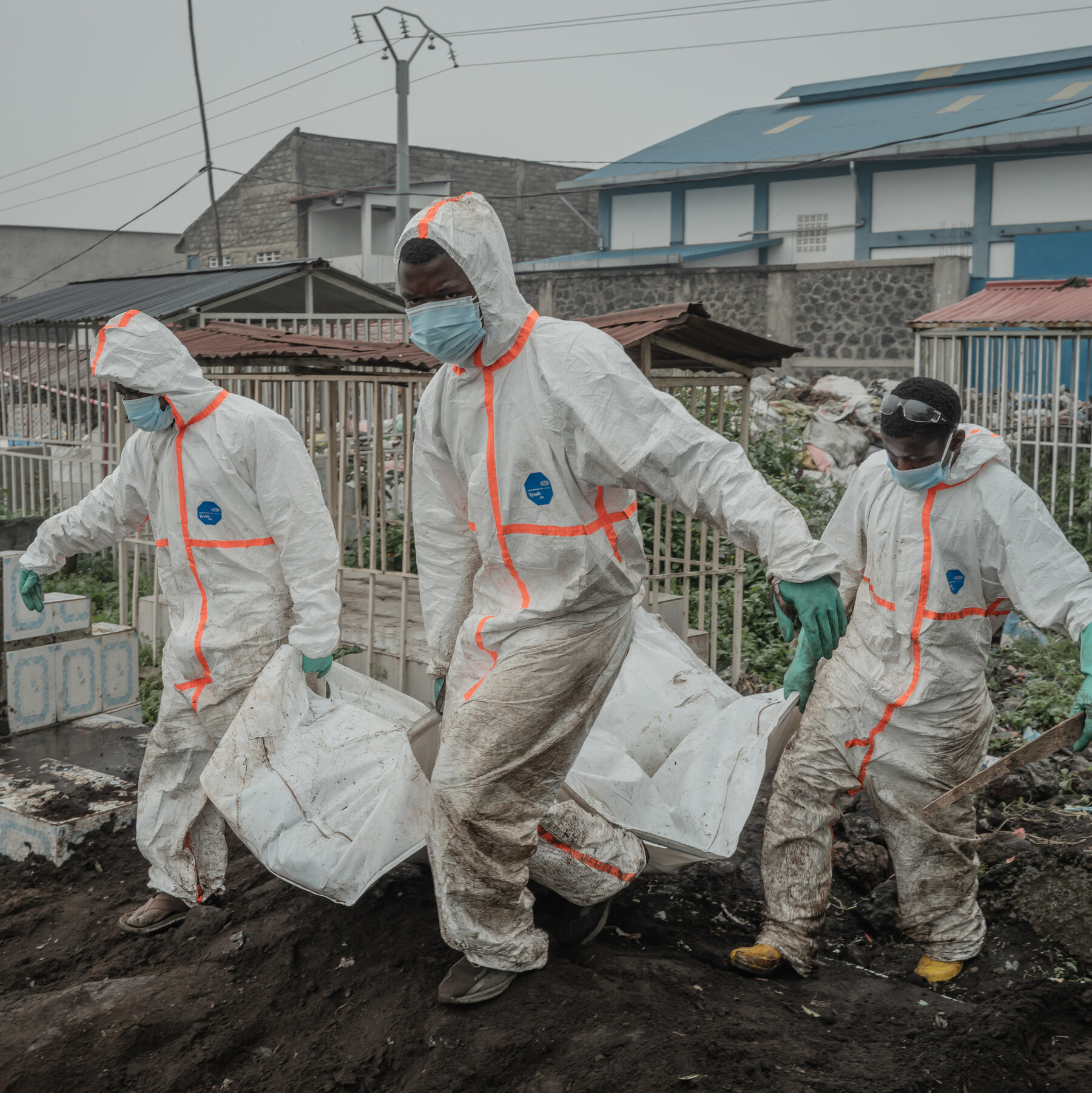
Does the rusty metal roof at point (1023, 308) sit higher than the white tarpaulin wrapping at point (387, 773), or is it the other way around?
the rusty metal roof at point (1023, 308)

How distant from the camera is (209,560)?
135 inches

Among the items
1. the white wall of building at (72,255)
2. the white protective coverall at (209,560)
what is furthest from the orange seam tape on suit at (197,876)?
the white wall of building at (72,255)

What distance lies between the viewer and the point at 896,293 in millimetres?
15914

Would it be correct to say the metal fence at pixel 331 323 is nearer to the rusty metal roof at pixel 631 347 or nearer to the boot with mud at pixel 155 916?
the rusty metal roof at pixel 631 347

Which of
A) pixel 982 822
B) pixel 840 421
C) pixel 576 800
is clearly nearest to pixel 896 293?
pixel 840 421

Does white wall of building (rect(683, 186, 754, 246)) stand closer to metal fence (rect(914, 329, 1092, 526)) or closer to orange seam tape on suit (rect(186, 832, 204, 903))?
metal fence (rect(914, 329, 1092, 526))

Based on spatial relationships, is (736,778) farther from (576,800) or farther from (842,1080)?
(842,1080)

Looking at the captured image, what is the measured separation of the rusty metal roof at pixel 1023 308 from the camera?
8.42 metres

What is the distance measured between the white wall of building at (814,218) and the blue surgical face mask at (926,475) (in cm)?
1941

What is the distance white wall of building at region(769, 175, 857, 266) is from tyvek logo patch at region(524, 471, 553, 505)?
20.1 metres

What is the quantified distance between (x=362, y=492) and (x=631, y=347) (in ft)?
9.02

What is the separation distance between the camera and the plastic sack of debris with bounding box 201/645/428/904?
297 centimetres

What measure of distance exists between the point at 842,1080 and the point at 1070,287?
896 centimetres

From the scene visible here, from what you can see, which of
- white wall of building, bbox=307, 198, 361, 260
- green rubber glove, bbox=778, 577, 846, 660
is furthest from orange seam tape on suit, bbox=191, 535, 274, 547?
white wall of building, bbox=307, 198, 361, 260
